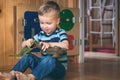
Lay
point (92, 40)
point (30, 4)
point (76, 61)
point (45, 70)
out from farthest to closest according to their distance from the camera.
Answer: point (92, 40) < point (76, 61) < point (30, 4) < point (45, 70)

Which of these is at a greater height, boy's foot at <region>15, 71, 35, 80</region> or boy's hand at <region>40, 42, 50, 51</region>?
boy's hand at <region>40, 42, 50, 51</region>

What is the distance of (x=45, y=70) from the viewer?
218 centimetres

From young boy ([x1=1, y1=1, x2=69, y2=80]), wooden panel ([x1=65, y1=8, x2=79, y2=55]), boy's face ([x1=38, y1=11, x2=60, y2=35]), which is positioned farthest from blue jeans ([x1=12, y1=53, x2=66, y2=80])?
wooden panel ([x1=65, y1=8, x2=79, y2=55])

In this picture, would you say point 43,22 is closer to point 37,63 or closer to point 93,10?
point 37,63

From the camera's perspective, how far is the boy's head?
2.27 m

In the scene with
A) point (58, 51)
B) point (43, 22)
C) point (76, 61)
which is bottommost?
point (76, 61)

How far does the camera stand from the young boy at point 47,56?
217 cm

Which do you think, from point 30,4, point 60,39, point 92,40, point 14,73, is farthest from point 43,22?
point 92,40

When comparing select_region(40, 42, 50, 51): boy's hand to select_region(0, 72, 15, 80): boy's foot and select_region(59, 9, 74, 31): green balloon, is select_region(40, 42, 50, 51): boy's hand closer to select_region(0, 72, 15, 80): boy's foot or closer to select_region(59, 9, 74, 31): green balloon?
select_region(0, 72, 15, 80): boy's foot

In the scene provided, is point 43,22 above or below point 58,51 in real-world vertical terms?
above

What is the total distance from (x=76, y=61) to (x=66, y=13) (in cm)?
77

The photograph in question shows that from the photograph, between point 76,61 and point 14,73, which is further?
point 76,61

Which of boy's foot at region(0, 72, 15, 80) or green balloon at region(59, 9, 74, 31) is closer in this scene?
boy's foot at region(0, 72, 15, 80)

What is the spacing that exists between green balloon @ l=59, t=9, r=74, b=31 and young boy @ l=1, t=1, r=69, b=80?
38.9 inches
